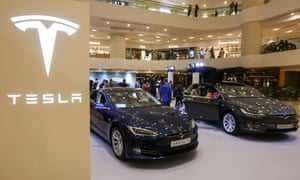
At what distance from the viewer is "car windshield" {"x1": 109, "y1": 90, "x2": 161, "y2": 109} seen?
484 centimetres

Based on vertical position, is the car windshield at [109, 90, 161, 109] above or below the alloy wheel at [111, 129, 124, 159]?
above

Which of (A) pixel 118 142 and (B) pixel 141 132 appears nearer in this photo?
(B) pixel 141 132

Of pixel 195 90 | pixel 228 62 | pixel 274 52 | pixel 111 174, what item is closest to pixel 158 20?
pixel 228 62

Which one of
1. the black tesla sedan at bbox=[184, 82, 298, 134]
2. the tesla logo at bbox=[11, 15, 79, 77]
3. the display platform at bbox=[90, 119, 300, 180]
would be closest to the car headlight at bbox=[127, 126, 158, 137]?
the display platform at bbox=[90, 119, 300, 180]

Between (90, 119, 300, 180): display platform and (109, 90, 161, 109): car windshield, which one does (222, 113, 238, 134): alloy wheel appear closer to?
(90, 119, 300, 180): display platform

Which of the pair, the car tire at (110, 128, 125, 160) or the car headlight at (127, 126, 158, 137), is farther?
the car tire at (110, 128, 125, 160)

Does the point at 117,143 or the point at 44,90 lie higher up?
the point at 44,90

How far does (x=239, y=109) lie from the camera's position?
5.80 m

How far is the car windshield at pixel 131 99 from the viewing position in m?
4.84

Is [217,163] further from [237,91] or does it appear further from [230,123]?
[237,91]

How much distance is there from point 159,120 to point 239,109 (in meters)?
2.63

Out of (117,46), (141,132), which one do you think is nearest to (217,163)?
(141,132)

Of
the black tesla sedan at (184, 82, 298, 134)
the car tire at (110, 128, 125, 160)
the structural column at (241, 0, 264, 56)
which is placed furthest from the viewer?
the structural column at (241, 0, 264, 56)

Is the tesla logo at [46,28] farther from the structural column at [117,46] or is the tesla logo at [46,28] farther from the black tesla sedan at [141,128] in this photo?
the structural column at [117,46]
